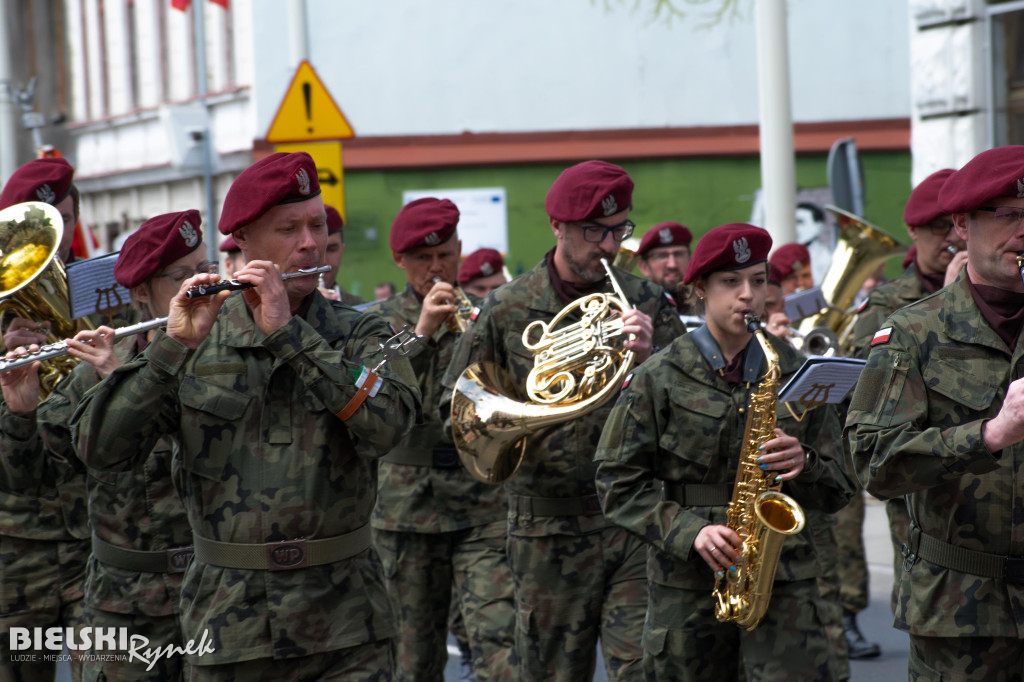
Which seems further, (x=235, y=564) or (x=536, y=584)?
(x=536, y=584)

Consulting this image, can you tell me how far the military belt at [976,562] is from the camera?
161 inches

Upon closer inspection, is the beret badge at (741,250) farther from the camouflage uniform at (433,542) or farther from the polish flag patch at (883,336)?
the camouflage uniform at (433,542)

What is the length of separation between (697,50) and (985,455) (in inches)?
658

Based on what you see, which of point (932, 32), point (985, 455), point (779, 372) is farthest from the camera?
point (932, 32)

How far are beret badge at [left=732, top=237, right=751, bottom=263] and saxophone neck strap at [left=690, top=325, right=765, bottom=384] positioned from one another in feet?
0.92

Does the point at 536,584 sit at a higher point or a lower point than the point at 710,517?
lower

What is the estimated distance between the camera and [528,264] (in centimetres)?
1939

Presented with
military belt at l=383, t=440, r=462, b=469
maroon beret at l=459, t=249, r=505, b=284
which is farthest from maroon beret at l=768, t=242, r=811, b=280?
military belt at l=383, t=440, r=462, b=469

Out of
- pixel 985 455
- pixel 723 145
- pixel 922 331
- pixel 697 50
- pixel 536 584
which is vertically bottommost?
pixel 536 584

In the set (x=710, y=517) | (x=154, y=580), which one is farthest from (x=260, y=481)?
(x=710, y=517)

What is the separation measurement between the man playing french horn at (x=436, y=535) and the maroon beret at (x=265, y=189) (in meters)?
2.29

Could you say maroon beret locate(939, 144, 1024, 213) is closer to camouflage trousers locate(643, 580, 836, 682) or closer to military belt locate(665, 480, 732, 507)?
military belt locate(665, 480, 732, 507)

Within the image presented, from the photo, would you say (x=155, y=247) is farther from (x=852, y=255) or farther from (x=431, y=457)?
(x=852, y=255)

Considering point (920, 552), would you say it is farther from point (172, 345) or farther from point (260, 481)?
point (172, 345)
